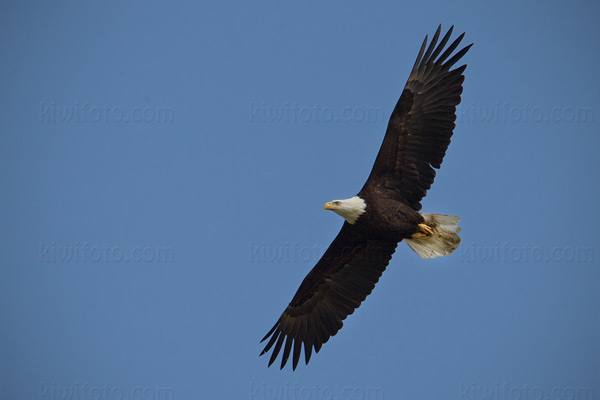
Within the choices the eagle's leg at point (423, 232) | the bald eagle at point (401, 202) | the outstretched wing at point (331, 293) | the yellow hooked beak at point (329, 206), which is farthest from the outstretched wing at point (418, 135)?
the outstretched wing at point (331, 293)

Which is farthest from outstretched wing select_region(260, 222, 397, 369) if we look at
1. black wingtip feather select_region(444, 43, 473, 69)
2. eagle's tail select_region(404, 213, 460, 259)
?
black wingtip feather select_region(444, 43, 473, 69)

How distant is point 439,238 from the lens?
443 inches

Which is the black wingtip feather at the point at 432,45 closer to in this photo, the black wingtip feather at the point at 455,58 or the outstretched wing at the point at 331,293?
the black wingtip feather at the point at 455,58

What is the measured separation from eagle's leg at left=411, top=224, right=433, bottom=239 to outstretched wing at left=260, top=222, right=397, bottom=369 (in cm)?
53

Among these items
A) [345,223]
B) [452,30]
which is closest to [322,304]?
[345,223]

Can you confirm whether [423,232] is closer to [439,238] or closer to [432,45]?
[439,238]

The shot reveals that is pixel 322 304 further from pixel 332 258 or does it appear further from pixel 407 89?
pixel 407 89

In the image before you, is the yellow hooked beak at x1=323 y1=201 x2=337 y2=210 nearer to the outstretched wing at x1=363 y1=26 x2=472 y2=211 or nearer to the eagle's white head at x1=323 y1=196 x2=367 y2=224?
the eagle's white head at x1=323 y1=196 x2=367 y2=224

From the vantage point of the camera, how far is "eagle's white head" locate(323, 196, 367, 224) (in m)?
10.7

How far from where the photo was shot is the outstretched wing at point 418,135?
423 inches

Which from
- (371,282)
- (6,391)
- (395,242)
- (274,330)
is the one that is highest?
(395,242)

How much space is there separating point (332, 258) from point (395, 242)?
123 centimetres

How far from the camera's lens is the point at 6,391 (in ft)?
107

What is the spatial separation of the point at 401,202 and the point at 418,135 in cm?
119
